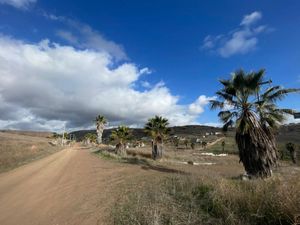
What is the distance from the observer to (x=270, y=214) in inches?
214

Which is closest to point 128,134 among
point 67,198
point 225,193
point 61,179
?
point 61,179

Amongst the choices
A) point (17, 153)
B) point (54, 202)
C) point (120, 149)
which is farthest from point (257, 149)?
point (120, 149)

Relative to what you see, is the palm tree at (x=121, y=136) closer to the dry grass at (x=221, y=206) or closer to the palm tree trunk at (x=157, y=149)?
the palm tree trunk at (x=157, y=149)

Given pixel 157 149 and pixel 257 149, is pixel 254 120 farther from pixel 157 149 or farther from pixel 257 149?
pixel 157 149

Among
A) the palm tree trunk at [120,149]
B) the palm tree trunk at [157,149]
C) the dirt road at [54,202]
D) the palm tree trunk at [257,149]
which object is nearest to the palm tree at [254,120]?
the palm tree trunk at [257,149]

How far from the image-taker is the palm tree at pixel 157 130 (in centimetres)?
4612

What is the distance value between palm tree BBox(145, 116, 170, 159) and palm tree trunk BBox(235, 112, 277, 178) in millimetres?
25809

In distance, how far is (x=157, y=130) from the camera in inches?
1838

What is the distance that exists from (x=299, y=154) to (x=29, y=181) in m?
60.8

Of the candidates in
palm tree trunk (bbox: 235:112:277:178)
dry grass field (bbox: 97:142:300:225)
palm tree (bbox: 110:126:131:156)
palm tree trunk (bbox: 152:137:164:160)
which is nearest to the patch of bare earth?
dry grass field (bbox: 97:142:300:225)

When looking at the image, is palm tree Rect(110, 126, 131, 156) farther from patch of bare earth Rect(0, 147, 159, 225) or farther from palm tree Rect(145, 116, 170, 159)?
patch of bare earth Rect(0, 147, 159, 225)

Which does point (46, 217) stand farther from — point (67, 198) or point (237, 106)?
point (237, 106)

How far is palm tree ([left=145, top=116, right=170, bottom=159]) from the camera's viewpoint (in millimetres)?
46125

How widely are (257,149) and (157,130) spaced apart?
89.6ft
